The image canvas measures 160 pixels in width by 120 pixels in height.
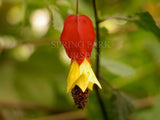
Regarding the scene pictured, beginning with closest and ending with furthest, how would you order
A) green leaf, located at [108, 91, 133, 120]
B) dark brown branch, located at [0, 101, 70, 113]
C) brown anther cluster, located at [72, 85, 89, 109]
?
brown anther cluster, located at [72, 85, 89, 109] → green leaf, located at [108, 91, 133, 120] → dark brown branch, located at [0, 101, 70, 113]

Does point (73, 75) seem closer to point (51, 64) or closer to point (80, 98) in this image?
point (80, 98)

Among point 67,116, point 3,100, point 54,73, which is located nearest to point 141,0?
point 54,73

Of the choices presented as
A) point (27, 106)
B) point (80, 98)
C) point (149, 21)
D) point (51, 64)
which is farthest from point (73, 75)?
point (51, 64)

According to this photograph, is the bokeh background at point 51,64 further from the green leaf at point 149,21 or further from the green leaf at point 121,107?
the green leaf at point 149,21

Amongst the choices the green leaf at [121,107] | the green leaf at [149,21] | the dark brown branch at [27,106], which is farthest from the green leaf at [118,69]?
the dark brown branch at [27,106]

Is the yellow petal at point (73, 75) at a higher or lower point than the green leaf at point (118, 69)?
higher

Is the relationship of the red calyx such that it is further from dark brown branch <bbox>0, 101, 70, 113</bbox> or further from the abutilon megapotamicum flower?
dark brown branch <bbox>0, 101, 70, 113</bbox>

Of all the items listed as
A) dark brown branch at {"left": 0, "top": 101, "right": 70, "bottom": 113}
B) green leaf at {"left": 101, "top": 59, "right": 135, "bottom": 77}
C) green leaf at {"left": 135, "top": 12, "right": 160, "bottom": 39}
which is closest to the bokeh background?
dark brown branch at {"left": 0, "top": 101, "right": 70, "bottom": 113}

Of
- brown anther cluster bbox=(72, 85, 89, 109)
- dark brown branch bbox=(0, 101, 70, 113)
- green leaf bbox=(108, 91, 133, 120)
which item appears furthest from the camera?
dark brown branch bbox=(0, 101, 70, 113)
